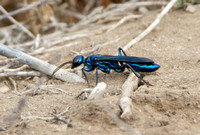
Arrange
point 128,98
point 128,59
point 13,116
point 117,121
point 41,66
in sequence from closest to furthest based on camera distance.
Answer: point 117,121 → point 128,98 → point 13,116 → point 128,59 → point 41,66

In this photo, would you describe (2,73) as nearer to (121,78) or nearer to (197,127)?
(121,78)

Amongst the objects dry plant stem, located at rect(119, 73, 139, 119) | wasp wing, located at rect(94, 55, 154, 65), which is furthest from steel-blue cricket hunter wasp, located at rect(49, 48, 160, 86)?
dry plant stem, located at rect(119, 73, 139, 119)

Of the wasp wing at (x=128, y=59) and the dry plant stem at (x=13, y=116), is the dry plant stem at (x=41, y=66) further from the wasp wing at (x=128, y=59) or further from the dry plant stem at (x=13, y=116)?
the dry plant stem at (x=13, y=116)

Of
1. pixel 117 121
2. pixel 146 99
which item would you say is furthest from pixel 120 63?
pixel 117 121

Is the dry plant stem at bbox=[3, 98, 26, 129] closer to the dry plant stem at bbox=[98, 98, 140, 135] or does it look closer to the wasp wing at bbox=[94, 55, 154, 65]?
the dry plant stem at bbox=[98, 98, 140, 135]

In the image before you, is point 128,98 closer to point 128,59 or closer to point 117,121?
point 117,121

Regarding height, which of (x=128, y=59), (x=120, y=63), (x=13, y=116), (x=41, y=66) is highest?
(x=128, y=59)

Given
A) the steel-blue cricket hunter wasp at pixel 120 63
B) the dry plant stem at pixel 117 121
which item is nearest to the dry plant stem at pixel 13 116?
the steel-blue cricket hunter wasp at pixel 120 63
